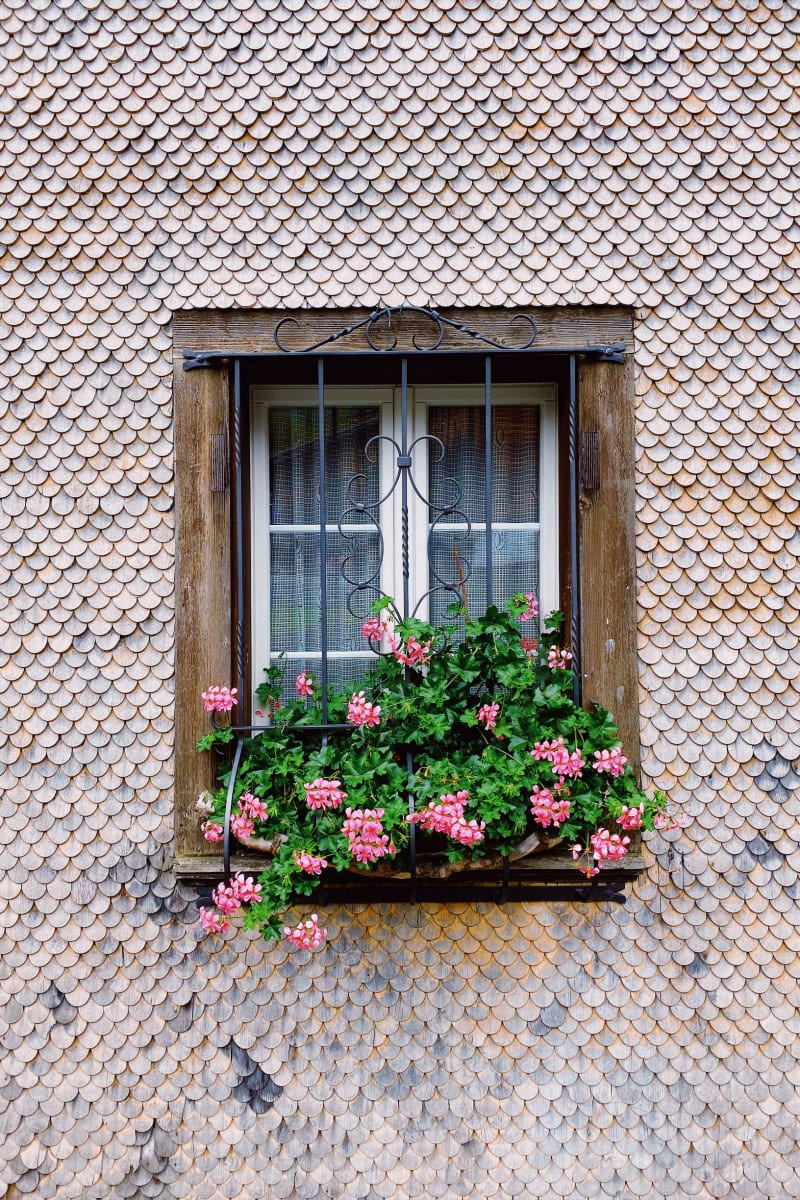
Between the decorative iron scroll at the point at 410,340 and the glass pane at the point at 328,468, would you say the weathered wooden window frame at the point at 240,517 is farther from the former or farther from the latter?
the glass pane at the point at 328,468

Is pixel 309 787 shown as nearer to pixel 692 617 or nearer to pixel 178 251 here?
pixel 692 617

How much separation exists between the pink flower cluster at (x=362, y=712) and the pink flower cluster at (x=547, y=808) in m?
0.50

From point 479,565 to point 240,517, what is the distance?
0.82m

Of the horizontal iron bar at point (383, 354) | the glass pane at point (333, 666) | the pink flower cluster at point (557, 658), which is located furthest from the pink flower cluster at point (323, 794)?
the horizontal iron bar at point (383, 354)

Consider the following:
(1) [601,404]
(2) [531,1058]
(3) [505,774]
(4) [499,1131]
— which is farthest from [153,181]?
(4) [499,1131]

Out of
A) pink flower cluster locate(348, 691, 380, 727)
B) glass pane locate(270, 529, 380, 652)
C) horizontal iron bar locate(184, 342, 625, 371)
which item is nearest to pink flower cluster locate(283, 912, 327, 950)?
pink flower cluster locate(348, 691, 380, 727)

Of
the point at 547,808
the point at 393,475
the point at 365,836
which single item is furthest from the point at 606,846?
the point at 393,475

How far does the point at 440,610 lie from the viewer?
2.76 metres

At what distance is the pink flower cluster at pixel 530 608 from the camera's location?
2.52m

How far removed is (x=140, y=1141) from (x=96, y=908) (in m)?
0.72

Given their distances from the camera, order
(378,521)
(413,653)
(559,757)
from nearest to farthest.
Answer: (559,757) < (413,653) < (378,521)

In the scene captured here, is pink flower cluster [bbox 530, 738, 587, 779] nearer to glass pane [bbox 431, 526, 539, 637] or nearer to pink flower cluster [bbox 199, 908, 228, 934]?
glass pane [bbox 431, 526, 539, 637]

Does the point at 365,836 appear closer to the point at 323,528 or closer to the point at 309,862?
the point at 309,862

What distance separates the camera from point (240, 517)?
261 centimetres
